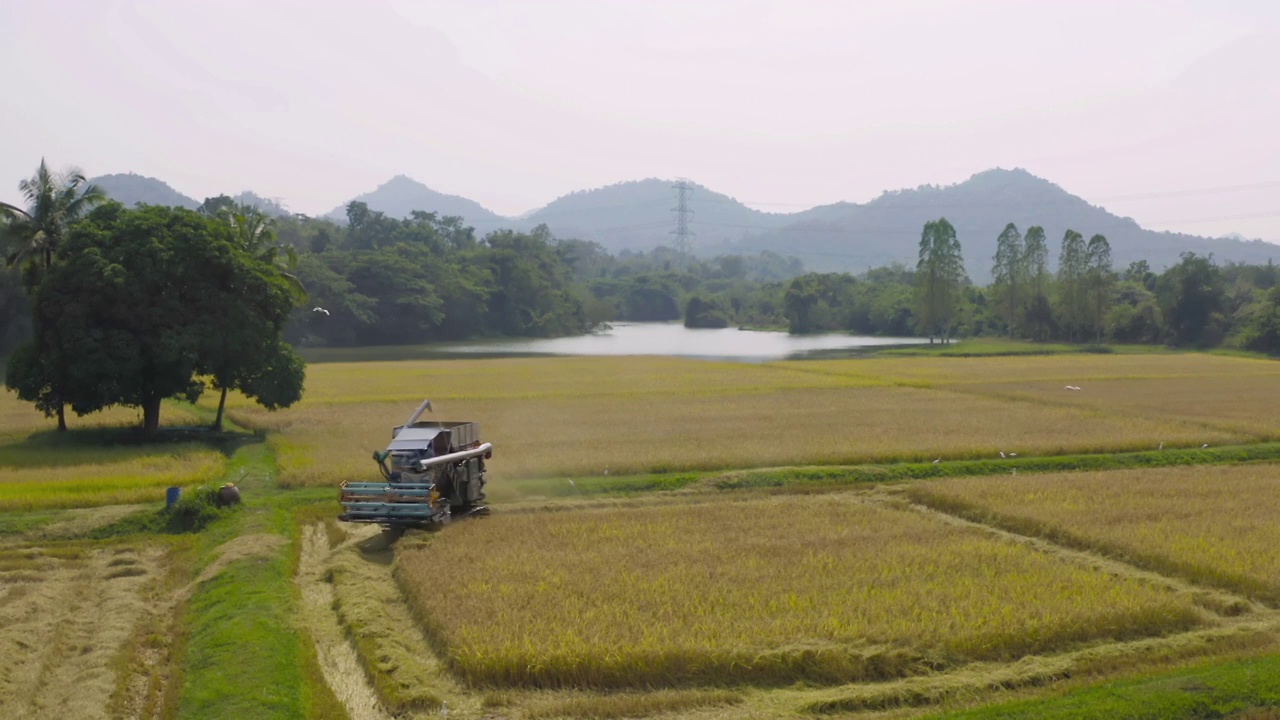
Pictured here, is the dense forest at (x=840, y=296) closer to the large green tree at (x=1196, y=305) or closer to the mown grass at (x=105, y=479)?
the large green tree at (x=1196, y=305)

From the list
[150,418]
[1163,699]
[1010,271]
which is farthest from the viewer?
[1010,271]

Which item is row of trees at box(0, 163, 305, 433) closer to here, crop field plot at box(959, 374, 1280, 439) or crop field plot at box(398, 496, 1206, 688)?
crop field plot at box(398, 496, 1206, 688)

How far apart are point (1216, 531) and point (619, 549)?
1027 centimetres

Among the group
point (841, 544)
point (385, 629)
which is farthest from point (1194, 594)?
point (385, 629)

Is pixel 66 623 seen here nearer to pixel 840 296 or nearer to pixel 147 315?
pixel 147 315

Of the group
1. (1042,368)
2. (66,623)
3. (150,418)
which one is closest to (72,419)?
(150,418)

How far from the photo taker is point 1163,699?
9.80 m

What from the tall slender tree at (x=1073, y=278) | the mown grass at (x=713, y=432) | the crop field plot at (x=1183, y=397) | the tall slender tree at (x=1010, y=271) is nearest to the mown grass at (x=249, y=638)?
the mown grass at (x=713, y=432)

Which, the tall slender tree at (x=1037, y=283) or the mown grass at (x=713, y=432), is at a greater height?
the tall slender tree at (x=1037, y=283)

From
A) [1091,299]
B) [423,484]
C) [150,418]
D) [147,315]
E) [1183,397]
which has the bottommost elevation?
[1183,397]

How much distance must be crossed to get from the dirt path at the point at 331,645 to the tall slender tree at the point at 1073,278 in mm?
86485

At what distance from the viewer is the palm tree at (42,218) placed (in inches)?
1171

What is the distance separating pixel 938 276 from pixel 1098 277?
46.2 feet

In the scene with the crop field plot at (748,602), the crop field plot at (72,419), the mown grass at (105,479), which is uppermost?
the crop field plot at (72,419)
